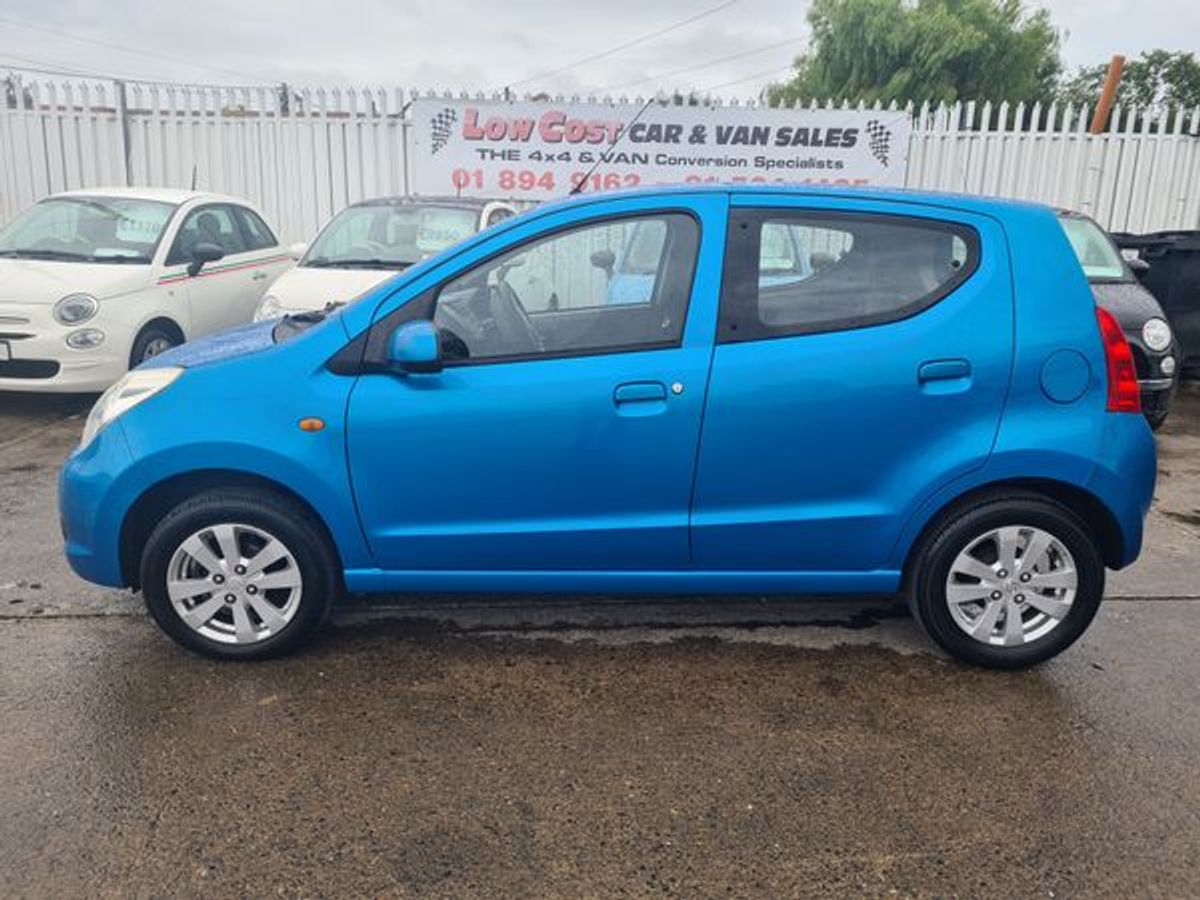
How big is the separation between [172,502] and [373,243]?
474 centimetres

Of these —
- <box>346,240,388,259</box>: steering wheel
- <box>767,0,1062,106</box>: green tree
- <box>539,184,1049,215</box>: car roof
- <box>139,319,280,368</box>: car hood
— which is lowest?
<box>139,319,280,368</box>: car hood

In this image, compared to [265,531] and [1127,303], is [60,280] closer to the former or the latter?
[265,531]

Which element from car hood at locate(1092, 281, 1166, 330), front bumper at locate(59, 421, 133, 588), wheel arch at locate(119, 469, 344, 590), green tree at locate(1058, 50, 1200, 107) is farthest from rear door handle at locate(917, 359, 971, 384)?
green tree at locate(1058, 50, 1200, 107)

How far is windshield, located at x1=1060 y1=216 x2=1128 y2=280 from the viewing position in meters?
8.19

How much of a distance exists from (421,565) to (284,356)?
0.86 m

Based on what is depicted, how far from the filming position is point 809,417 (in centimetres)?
347

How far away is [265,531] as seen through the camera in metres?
3.55

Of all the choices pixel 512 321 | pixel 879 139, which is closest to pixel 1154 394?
pixel 879 139

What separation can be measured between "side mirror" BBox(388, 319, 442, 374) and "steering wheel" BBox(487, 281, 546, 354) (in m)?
0.25

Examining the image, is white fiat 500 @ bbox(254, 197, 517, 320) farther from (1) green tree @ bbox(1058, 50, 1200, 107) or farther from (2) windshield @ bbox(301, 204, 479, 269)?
(1) green tree @ bbox(1058, 50, 1200, 107)

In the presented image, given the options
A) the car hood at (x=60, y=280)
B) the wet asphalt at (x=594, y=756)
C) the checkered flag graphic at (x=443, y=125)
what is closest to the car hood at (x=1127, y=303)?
the wet asphalt at (x=594, y=756)

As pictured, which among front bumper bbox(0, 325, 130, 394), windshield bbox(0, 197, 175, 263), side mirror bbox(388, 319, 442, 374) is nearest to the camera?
side mirror bbox(388, 319, 442, 374)

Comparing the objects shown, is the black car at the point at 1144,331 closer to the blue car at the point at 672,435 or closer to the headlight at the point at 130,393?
the blue car at the point at 672,435

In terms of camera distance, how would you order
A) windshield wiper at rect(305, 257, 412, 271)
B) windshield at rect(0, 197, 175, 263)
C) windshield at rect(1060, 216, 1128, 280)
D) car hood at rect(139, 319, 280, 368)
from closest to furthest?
car hood at rect(139, 319, 280, 368)
windshield wiper at rect(305, 257, 412, 271)
windshield at rect(0, 197, 175, 263)
windshield at rect(1060, 216, 1128, 280)
